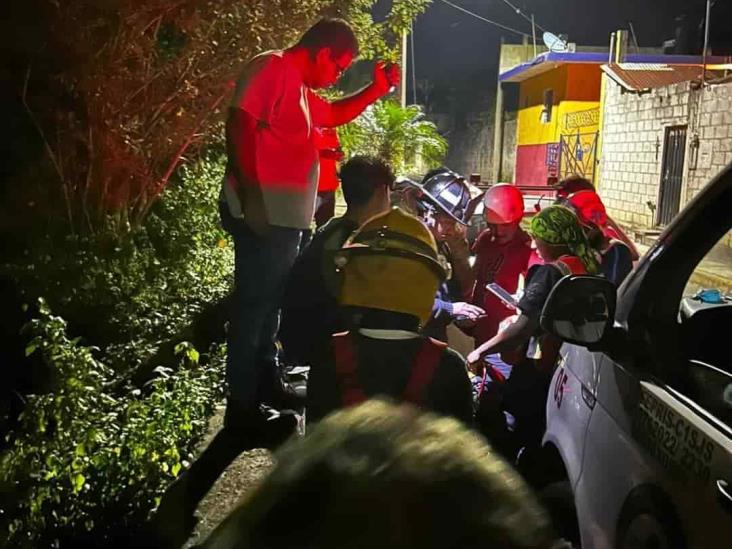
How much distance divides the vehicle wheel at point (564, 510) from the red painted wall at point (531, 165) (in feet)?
90.7

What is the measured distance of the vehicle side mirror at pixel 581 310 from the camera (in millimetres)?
2371

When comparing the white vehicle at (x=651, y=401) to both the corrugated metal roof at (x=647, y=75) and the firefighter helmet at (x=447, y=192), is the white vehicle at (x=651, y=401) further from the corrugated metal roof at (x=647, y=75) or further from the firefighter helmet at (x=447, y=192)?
the corrugated metal roof at (x=647, y=75)

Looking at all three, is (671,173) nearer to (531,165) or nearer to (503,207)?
(531,165)

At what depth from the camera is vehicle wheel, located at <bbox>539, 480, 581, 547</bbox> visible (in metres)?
2.68

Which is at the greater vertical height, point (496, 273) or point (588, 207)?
point (588, 207)

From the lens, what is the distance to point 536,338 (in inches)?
151

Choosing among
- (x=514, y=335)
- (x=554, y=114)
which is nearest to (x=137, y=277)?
(x=514, y=335)

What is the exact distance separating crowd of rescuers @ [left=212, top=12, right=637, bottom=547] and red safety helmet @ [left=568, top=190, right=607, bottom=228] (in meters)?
0.02

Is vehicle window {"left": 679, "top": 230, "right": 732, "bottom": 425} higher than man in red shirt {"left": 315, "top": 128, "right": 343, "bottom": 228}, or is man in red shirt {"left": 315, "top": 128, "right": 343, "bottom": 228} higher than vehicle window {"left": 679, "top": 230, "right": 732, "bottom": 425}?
man in red shirt {"left": 315, "top": 128, "right": 343, "bottom": 228}

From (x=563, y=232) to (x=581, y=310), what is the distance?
1.40m

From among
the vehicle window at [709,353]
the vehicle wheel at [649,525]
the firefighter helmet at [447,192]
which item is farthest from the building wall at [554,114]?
the vehicle wheel at [649,525]

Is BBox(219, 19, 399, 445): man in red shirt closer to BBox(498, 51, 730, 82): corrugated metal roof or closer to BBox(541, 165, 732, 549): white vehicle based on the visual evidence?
BBox(541, 165, 732, 549): white vehicle

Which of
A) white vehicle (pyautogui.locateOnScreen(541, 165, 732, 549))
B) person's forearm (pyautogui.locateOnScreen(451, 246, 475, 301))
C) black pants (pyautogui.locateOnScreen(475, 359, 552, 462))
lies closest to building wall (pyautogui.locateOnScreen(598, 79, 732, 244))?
person's forearm (pyautogui.locateOnScreen(451, 246, 475, 301))

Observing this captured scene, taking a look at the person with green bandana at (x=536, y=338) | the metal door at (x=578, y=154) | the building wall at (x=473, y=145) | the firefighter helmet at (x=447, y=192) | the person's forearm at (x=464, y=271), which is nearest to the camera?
the person with green bandana at (x=536, y=338)
